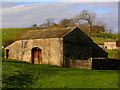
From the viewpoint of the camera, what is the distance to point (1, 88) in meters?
14.6

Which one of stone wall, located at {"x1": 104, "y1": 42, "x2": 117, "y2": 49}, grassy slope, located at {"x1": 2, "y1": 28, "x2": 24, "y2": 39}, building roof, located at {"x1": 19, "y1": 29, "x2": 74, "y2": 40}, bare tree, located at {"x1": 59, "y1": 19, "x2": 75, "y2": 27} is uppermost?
bare tree, located at {"x1": 59, "y1": 19, "x2": 75, "y2": 27}

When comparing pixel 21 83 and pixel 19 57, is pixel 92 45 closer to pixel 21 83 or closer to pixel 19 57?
pixel 19 57

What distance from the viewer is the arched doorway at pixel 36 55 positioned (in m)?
39.5

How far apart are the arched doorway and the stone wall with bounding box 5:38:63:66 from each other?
0.62 meters

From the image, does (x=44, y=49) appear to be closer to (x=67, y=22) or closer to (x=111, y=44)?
(x=67, y=22)

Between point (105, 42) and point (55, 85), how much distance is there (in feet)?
233

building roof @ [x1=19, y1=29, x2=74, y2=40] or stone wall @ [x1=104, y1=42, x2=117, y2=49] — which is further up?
building roof @ [x1=19, y1=29, x2=74, y2=40]

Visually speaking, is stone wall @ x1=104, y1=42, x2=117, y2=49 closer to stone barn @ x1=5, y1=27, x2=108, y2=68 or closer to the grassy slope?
the grassy slope

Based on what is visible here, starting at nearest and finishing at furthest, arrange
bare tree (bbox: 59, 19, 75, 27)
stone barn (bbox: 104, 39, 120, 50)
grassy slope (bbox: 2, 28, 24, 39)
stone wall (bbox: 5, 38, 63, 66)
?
stone wall (bbox: 5, 38, 63, 66), bare tree (bbox: 59, 19, 75, 27), grassy slope (bbox: 2, 28, 24, 39), stone barn (bbox: 104, 39, 120, 50)

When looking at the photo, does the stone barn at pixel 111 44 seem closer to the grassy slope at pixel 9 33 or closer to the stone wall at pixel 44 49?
the grassy slope at pixel 9 33

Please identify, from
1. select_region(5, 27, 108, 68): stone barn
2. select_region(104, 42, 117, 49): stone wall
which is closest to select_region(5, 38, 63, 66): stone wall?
select_region(5, 27, 108, 68): stone barn

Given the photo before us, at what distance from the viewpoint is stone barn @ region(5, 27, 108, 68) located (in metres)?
36.9

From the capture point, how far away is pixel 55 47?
122ft

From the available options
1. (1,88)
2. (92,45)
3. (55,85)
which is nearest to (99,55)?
(92,45)
